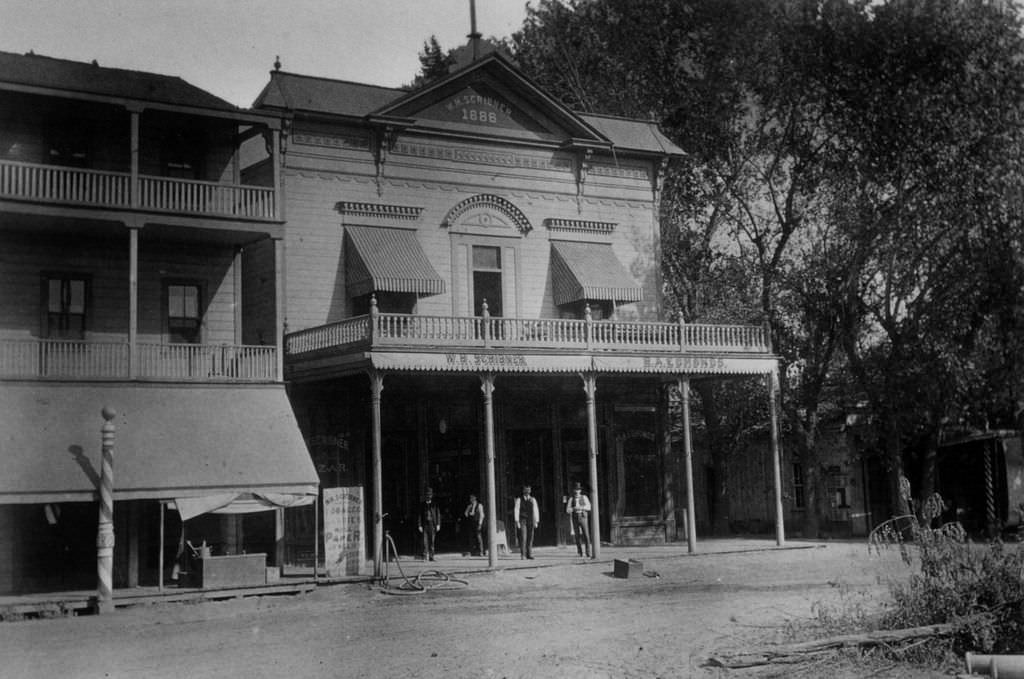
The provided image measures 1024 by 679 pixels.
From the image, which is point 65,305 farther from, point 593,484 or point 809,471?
point 809,471

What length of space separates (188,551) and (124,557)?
1416mm

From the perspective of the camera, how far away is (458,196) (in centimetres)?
2819

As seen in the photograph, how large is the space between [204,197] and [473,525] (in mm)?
10347

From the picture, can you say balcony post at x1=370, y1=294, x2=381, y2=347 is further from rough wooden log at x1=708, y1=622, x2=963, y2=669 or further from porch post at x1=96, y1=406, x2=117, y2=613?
rough wooden log at x1=708, y1=622, x2=963, y2=669

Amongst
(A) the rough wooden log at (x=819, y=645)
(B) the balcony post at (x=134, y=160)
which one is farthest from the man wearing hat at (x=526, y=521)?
(A) the rough wooden log at (x=819, y=645)

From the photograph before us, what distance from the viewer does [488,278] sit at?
1125 inches

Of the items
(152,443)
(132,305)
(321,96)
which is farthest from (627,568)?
(321,96)

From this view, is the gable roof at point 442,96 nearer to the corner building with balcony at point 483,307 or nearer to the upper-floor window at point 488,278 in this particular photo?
the corner building with balcony at point 483,307

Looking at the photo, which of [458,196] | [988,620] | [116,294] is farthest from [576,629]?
[458,196]

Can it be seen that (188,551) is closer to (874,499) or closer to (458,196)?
(458,196)

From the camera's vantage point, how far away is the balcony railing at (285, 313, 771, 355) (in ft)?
77.3

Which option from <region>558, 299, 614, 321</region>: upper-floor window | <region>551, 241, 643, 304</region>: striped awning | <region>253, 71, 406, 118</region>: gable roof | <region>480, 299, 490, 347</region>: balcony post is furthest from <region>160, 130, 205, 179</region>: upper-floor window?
<region>558, 299, 614, 321</region>: upper-floor window

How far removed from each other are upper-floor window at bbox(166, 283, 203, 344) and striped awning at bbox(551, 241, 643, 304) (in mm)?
9456

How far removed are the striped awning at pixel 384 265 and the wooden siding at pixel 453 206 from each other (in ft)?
1.17
